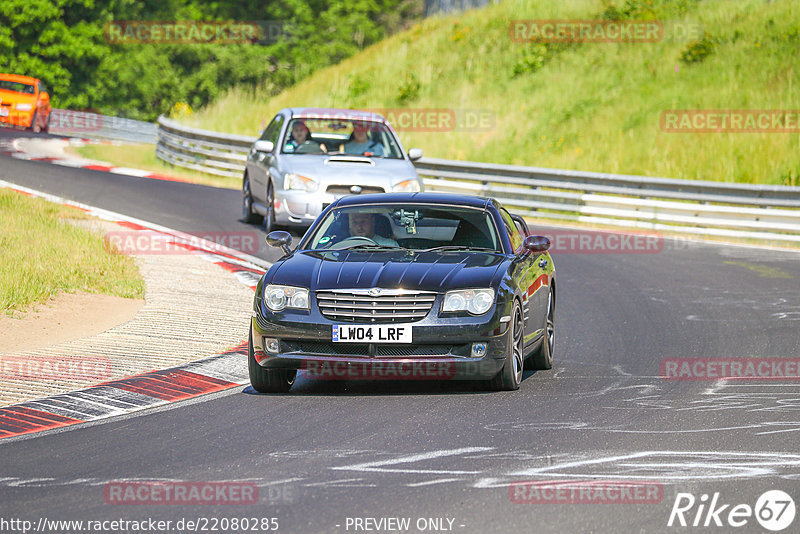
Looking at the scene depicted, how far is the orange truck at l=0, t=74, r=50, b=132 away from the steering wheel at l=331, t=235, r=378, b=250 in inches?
1245

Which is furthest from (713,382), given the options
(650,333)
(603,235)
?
(603,235)

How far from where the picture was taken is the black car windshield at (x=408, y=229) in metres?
10.5

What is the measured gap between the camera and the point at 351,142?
19.3 meters

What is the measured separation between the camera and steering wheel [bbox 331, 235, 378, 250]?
34.5 ft

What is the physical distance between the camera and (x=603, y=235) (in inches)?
880

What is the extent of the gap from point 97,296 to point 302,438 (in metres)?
6.33
